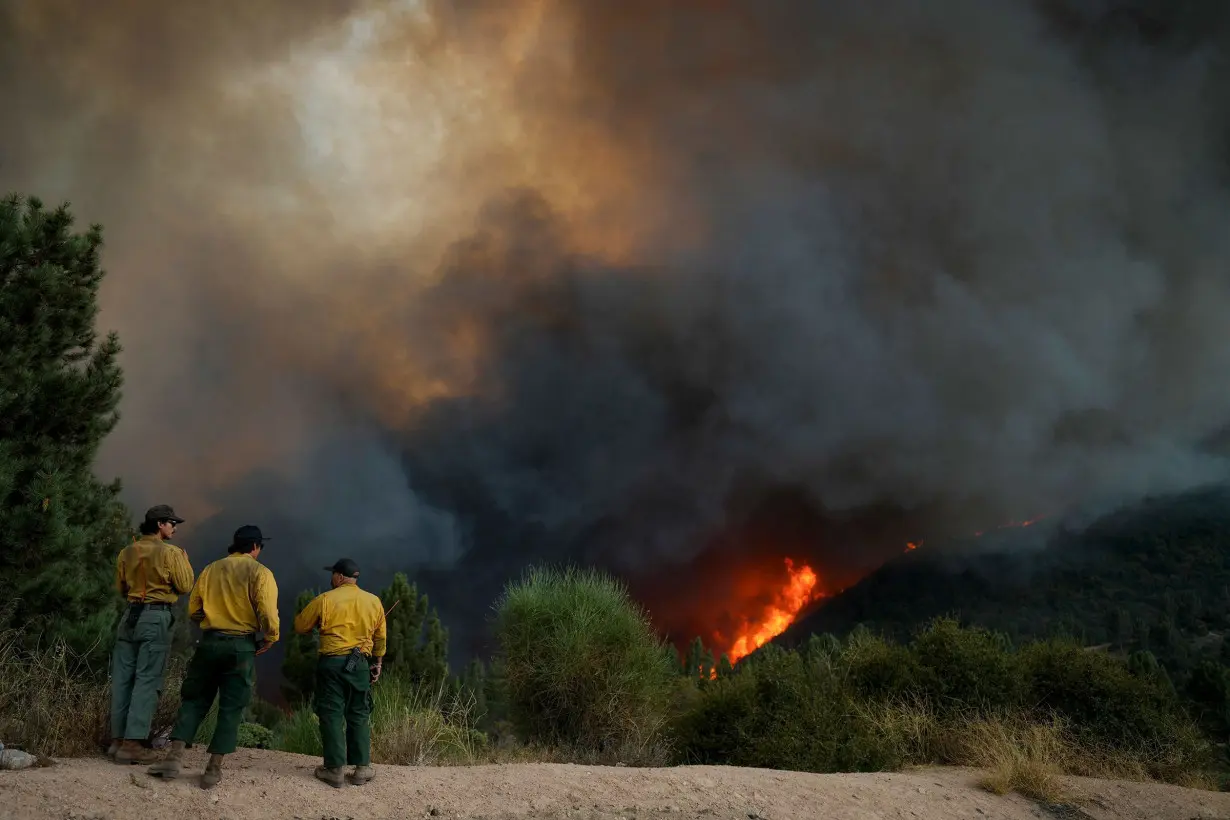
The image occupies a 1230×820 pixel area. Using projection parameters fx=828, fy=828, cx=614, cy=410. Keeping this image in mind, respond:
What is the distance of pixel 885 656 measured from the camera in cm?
1750

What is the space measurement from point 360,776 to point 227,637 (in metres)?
2.01

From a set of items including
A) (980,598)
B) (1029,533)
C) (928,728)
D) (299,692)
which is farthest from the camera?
(1029,533)

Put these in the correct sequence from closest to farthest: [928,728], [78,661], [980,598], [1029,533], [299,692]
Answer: [78,661] → [928,728] → [299,692] → [980,598] → [1029,533]

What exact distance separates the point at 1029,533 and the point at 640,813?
530 feet

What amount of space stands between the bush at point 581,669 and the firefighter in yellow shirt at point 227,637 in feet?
29.6

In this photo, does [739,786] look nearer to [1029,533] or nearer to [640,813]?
[640,813]

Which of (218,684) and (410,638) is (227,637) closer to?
(218,684)

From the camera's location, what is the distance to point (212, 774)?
25.2 ft

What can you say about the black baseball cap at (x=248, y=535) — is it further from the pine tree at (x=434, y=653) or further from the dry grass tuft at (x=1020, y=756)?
the pine tree at (x=434, y=653)

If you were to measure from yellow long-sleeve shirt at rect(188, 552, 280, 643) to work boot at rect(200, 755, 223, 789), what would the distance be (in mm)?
1152

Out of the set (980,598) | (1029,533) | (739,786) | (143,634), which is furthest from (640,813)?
(1029,533)

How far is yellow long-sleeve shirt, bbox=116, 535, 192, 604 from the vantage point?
28.0 feet

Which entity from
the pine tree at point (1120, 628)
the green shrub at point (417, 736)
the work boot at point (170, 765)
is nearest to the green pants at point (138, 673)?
the work boot at point (170, 765)

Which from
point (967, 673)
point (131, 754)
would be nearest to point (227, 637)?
point (131, 754)
